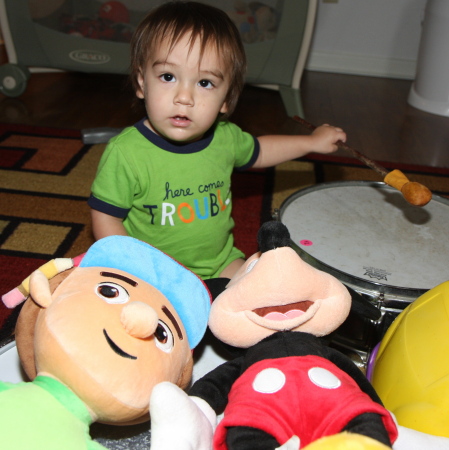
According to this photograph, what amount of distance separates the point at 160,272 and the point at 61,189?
963mm

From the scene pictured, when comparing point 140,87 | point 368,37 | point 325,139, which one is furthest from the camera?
point 368,37

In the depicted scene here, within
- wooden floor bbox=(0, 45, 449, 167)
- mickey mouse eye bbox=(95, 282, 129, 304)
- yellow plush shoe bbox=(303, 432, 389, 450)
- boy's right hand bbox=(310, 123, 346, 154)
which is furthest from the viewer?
wooden floor bbox=(0, 45, 449, 167)

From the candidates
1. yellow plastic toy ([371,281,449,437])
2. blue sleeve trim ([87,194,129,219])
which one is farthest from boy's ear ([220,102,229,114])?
yellow plastic toy ([371,281,449,437])

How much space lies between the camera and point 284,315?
Result: 0.60 m

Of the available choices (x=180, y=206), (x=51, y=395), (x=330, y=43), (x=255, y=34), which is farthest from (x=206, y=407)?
(x=330, y=43)

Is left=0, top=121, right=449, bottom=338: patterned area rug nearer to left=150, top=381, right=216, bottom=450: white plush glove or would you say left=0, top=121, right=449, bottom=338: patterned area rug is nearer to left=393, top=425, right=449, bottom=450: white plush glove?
left=150, top=381, right=216, bottom=450: white plush glove

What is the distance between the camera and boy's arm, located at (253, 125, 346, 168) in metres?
1.07

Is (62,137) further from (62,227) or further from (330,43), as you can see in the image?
(330,43)

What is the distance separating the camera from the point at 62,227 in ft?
4.30

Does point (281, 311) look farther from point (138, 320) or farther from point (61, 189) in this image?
point (61, 189)

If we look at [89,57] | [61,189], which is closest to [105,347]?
[61,189]

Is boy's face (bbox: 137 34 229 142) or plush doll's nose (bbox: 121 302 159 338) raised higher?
boy's face (bbox: 137 34 229 142)

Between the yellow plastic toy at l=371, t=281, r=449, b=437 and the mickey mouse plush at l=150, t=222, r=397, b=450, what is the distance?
0.21 ft

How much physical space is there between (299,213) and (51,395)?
1.89ft
